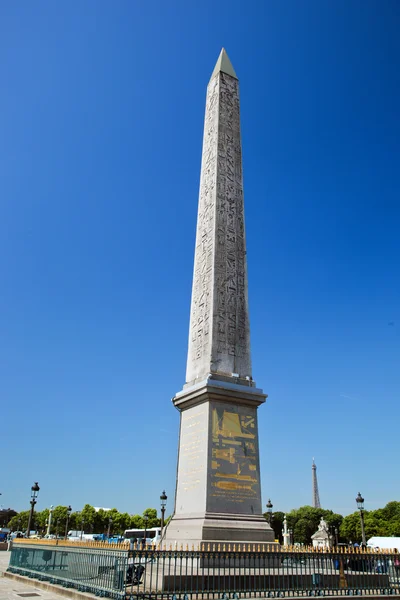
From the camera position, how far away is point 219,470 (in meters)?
11.8

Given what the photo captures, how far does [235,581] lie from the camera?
31.3ft

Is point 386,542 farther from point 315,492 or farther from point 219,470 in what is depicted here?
point 315,492

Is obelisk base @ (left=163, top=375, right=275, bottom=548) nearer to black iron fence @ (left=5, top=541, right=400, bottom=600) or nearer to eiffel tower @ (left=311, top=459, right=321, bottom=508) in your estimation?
black iron fence @ (left=5, top=541, right=400, bottom=600)

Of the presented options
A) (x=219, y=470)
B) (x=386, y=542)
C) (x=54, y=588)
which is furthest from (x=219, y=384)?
(x=386, y=542)

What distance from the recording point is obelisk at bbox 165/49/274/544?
11.6m

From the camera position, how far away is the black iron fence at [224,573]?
913 centimetres

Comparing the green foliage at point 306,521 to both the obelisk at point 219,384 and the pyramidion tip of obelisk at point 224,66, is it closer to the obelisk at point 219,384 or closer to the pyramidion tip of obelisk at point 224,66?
the obelisk at point 219,384

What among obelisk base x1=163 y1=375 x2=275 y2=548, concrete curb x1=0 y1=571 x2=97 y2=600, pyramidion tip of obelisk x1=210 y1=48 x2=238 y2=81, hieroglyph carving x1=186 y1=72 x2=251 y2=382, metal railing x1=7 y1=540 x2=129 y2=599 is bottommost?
concrete curb x1=0 y1=571 x2=97 y2=600

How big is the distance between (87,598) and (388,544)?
40.6m

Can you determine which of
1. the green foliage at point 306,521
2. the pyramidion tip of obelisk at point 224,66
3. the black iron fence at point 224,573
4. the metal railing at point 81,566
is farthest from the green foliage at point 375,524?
the pyramidion tip of obelisk at point 224,66

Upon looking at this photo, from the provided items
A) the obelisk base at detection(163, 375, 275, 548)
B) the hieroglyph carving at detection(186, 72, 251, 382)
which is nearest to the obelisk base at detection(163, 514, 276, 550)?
the obelisk base at detection(163, 375, 275, 548)

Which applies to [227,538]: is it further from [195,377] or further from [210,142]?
[210,142]

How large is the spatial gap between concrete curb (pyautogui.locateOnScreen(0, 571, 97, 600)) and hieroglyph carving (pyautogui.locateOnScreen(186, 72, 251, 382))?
18.5 feet

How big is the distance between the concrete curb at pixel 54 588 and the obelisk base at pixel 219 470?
2.37 m
